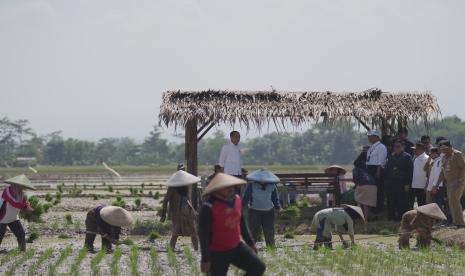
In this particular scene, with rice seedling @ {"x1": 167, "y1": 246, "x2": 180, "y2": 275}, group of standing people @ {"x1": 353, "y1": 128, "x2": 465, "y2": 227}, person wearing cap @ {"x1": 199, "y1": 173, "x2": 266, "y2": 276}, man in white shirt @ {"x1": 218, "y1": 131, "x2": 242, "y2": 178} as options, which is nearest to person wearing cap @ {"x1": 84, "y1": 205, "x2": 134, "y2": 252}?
rice seedling @ {"x1": 167, "y1": 246, "x2": 180, "y2": 275}

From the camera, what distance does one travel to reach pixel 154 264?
1287 centimetres

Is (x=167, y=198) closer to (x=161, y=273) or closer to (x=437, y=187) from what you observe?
(x=161, y=273)

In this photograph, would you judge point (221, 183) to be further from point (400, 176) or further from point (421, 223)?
point (400, 176)

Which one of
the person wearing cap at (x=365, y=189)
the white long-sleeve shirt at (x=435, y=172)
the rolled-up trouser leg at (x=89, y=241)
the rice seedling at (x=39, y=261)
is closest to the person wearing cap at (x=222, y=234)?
the rice seedling at (x=39, y=261)

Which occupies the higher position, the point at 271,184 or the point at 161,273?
the point at 271,184

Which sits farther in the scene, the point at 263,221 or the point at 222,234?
the point at 263,221

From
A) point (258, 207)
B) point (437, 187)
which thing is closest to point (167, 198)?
point (258, 207)

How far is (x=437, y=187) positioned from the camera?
16.8 meters

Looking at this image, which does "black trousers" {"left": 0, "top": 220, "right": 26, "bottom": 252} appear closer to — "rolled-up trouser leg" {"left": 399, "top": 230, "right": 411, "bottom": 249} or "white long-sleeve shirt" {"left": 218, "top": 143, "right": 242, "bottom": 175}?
"white long-sleeve shirt" {"left": 218, "top": 143, "right": 242, "bottom": 175}

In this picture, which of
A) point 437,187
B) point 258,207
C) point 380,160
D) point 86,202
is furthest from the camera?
point 86,202

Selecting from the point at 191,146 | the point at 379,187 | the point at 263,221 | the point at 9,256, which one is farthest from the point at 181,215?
the point at 379,187

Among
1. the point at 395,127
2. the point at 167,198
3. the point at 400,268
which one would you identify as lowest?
the point at 400,268

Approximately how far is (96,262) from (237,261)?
404cm

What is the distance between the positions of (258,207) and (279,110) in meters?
5.83
